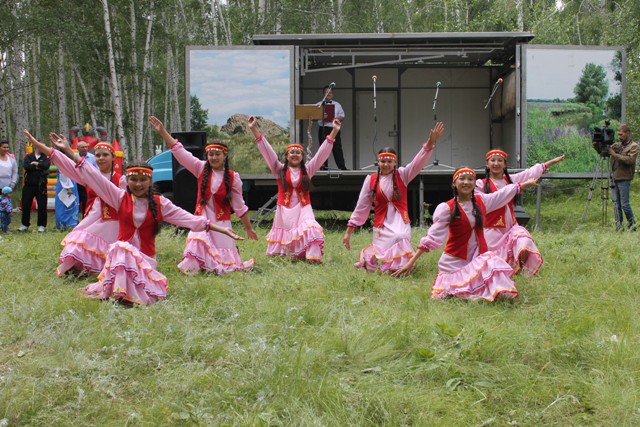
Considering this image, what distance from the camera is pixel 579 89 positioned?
11.9 metres

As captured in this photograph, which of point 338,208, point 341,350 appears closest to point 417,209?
point 338,208

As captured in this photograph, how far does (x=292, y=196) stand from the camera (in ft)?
26.7

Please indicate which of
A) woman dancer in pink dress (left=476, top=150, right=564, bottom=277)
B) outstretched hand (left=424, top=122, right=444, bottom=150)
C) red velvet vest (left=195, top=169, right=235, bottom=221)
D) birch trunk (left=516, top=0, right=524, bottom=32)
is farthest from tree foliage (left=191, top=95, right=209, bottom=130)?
birch trunk (left=516, top=0, right=524, bottom=32)

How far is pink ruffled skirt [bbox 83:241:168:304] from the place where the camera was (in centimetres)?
532

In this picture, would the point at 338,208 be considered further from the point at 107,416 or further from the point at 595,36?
the point at 595,36

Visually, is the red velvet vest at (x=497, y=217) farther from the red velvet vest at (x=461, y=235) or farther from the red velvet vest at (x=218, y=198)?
the red velvet vest at (x=218, y=198)

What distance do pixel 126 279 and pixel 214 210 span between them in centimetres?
213

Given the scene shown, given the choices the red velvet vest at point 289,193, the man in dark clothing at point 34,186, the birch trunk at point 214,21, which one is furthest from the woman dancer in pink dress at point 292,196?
the birch trunk at point 214,21

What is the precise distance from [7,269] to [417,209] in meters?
7.85

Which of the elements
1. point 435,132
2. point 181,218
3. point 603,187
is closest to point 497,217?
point 435,132

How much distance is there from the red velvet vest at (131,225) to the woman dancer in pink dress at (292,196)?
2261 mm

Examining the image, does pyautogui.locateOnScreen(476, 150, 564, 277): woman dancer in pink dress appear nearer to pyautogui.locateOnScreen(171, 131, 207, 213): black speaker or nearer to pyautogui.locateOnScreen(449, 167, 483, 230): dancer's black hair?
pyautogui.locateOnScreen(449, 167, 483, 230): dancer's black hair

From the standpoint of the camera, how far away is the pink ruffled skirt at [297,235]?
769 cm

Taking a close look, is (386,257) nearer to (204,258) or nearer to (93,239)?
(204,258)
